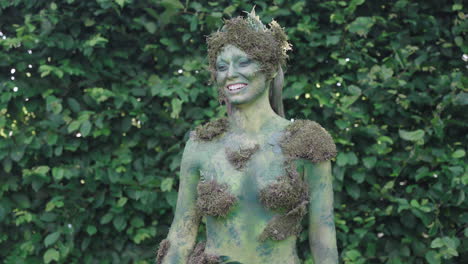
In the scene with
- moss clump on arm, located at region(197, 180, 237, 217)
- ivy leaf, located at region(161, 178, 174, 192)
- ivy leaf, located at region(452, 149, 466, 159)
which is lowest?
ivy leaf, located at region(161, 178, 174, 192)

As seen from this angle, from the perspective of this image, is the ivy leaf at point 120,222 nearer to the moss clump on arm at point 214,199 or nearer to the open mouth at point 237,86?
the moss clump on arm at point 214,199

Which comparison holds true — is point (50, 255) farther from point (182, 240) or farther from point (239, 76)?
point (239, 76)

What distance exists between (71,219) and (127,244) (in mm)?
417

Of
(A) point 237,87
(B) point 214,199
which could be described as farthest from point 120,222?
(A) point 237,87

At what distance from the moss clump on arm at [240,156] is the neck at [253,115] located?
92 mm

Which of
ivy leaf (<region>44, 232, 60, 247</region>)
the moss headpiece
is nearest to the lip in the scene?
the moss headpiece

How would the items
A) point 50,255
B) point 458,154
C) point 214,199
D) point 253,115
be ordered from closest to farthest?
point 214,199 → point 253,115 → point 458,154 → point 50,255

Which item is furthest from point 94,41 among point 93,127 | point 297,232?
point 297,232

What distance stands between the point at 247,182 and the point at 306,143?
0.28 meters

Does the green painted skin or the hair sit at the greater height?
the hair

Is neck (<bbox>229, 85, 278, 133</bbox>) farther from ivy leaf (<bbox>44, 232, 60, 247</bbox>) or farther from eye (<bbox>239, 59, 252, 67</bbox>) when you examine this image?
ivy leaf (<bbox>44, 232, 60, 247</bbox>)

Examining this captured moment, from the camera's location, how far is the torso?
2461 millimetres

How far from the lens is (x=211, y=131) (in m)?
2.66

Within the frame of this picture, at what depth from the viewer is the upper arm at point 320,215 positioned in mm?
2475
